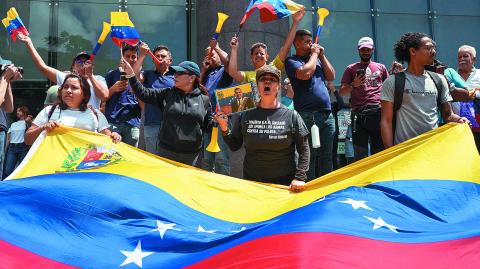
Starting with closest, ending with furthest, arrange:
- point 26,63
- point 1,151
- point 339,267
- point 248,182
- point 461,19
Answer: point 339,267 → point 248,182 → point 1,151 → point 26,63 → point 461,19

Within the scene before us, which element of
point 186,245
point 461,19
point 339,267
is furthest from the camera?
point 461,19

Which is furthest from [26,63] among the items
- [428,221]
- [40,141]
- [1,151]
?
[428,221]

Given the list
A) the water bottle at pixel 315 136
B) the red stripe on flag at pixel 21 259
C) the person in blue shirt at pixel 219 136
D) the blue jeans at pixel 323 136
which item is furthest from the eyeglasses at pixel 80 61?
the red stripe on flag at pixel 21 259

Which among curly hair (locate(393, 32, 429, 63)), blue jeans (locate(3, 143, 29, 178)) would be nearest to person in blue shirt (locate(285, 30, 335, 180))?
curly hair (locate(393, 32, 429, 63))

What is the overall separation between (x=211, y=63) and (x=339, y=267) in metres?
4.18

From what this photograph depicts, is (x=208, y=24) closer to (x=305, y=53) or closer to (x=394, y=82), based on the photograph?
(x=305, y=53)

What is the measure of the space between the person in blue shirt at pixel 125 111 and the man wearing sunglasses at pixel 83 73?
165 mm

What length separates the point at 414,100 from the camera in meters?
5.19

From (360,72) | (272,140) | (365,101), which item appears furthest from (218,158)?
(360,72)

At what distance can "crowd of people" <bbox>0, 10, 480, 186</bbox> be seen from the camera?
494 centimetres

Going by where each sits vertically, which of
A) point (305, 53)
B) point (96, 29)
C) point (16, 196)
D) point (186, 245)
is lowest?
point (186, 245)

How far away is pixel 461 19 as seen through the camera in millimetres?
13594

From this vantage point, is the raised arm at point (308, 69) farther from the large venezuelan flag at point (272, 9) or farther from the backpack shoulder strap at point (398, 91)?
the backpack shoulder strap at point (398, 91)

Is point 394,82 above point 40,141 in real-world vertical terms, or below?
above
